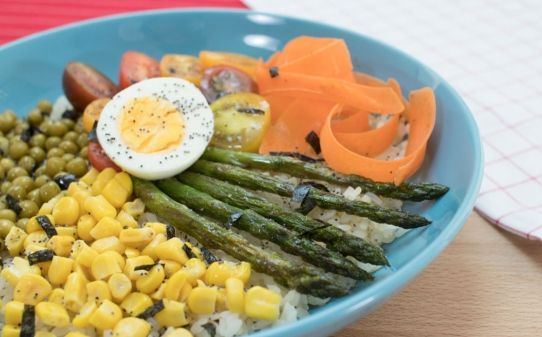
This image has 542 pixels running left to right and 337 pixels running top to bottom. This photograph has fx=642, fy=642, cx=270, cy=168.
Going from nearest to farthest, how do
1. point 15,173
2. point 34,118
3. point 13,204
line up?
1. point 13,204
2. point 15,173
3. point 34,118

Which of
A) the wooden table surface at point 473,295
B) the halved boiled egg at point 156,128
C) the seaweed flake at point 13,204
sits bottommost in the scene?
the wooden table surface at point 473,295

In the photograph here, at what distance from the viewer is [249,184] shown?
8.38ft

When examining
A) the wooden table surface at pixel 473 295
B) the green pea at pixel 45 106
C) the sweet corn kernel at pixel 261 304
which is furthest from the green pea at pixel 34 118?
the wooden table surface at pixel 473 295

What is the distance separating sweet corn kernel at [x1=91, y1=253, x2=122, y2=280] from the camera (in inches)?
81.7

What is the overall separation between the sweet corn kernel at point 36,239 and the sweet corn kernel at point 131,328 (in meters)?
0.55

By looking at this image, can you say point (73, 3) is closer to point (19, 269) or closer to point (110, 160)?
point (110, 160)

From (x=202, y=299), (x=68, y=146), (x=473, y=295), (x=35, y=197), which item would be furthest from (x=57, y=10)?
(x=473, y=295)

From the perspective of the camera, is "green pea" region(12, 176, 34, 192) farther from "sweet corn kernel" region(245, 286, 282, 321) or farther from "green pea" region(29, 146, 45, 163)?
"sweet corn kernel" region(245, 286, 282, 321)

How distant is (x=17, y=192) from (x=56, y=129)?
18.1 inches

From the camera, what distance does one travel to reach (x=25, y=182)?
2.83 meters

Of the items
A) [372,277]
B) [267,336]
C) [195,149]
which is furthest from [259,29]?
[267,336]

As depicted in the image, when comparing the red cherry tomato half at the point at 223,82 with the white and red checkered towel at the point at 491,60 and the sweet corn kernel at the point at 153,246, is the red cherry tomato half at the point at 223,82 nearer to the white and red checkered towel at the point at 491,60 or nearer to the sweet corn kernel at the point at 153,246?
the sweet corn kernel at the point at 153,246

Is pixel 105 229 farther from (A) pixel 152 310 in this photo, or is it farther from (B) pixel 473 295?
(B) pixel 473 295

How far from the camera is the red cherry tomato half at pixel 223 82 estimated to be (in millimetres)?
3051
